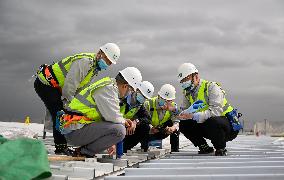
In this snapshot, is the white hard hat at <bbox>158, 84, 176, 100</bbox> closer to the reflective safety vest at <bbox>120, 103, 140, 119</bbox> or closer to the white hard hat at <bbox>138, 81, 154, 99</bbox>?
the white hard hat at <bbox>138, 81, 154, 99</bbox>

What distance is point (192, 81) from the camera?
5.87 m

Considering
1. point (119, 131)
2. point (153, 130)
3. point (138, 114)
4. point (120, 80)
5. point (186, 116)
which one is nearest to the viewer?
point (119, 131)

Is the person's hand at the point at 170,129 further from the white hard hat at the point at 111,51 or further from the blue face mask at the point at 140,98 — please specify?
the white hard hat at the point at 111,51

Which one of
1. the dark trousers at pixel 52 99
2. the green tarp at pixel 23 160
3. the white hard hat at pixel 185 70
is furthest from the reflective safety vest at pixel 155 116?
the green tarp at pixel 23 160

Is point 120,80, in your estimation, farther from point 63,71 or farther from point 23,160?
point 23,160

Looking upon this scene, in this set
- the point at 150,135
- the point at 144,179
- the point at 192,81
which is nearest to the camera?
the point at 144,179

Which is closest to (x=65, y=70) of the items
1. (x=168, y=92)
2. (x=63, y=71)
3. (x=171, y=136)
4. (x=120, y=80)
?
(x=63, y=71)

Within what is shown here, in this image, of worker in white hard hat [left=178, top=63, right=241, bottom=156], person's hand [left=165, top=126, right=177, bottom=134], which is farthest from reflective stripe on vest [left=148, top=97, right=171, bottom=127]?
worker in white hard hat [left=178, top=63, right=241, bottom=156]

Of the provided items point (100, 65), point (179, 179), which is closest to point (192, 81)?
point (100, 65)

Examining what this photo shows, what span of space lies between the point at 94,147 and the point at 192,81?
1818 millimetres

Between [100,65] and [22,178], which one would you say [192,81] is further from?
[22,178]

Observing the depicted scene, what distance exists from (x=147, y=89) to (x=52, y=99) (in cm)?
188

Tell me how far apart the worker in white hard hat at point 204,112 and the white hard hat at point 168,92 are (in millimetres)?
1143

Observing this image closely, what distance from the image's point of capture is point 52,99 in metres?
5.54
